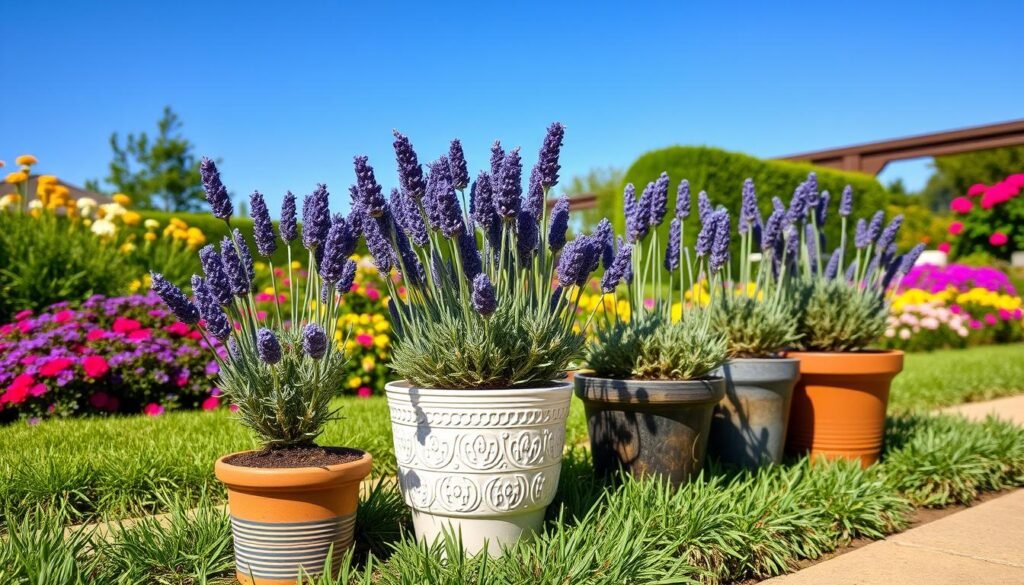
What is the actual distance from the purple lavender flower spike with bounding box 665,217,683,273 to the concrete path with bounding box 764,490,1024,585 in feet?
4.51

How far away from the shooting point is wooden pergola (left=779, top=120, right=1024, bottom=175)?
2012 cm

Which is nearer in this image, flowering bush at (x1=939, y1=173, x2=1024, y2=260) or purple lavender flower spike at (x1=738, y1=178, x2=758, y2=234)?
purple lavender flower spike at (x1=738, y1=178, x2=758, y2=234)

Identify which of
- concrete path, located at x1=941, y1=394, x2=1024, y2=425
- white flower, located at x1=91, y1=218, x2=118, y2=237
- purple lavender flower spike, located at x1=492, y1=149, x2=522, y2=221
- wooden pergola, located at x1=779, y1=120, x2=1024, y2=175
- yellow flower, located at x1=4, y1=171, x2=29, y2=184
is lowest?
concrete path, located at x1=941, y1=394, x2=1024, y2=425

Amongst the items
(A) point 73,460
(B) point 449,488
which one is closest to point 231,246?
(B) point 449,488

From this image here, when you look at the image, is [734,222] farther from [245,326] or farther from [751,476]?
[245,326]

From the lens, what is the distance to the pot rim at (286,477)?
2.23 meters

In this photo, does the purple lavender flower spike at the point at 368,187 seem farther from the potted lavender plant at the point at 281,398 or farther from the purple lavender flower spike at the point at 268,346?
the purple lavender flower spike at the point at 268,346

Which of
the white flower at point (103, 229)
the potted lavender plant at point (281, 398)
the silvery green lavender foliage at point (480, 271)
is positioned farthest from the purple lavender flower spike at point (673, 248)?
the white flower at point (103, 229)

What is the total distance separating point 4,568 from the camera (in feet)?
7.10

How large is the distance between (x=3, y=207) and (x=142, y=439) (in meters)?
5.34

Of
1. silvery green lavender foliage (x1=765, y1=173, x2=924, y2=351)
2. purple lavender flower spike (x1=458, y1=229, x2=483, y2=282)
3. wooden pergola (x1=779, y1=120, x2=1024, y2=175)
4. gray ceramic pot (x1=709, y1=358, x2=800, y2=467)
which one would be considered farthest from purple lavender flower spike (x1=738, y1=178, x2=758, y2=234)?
wooden pergola (x1=779, y1=120, x2=1024, y2=175)

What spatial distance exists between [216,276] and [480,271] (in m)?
0.87

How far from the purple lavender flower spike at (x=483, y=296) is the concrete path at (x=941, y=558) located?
1.38 metres

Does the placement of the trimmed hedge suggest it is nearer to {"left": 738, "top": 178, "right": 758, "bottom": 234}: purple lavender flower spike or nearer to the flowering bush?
the flowering bush
